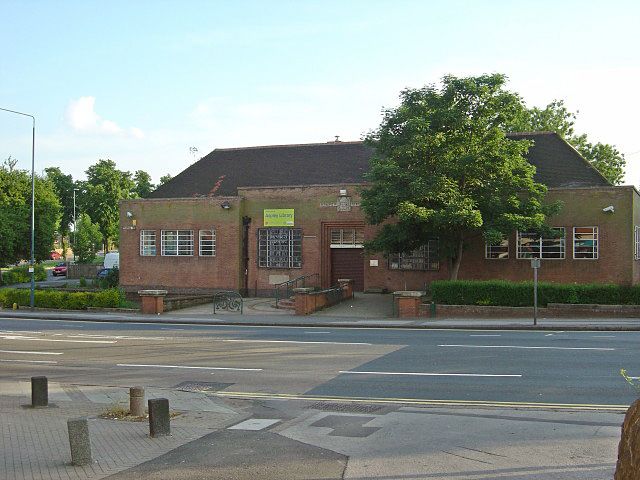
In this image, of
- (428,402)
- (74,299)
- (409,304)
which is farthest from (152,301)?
(428,402)

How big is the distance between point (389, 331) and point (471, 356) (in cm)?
726

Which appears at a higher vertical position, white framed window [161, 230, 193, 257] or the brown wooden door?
white framed window [161, 230, 193, 257]

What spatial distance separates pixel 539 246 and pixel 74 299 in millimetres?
22996

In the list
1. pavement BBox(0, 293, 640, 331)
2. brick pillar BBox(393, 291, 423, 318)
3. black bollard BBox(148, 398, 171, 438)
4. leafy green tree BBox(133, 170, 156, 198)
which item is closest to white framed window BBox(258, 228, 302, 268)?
pavement BBox(0, 293, 640, 331)

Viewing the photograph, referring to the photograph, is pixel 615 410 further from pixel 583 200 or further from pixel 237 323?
pixel 583 200

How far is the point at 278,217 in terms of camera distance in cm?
3759

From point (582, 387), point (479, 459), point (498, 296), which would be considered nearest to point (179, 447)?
point (479, 459)

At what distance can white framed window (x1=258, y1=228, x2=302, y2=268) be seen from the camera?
37.3 m

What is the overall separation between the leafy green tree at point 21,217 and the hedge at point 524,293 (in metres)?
42.5

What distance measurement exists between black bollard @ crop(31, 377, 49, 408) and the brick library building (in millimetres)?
23331

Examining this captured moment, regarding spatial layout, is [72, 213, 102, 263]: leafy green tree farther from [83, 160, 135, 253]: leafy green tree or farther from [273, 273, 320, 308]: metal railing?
[273, 273, 320, 308]: metal railing

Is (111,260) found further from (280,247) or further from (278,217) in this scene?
(278,217)

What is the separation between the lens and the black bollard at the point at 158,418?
32.0 feet

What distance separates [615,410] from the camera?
11086mm
